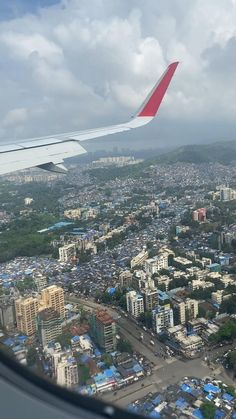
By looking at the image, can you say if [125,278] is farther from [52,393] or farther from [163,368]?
[52,393]

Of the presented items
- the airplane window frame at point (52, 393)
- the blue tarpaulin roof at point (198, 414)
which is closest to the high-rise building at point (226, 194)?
the blue tarpaulin roof at point (198, 414)

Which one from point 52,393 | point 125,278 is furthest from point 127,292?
point 52,393

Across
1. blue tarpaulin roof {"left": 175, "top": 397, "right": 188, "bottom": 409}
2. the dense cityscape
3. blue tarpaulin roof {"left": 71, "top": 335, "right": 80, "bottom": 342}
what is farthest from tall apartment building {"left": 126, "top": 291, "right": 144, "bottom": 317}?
blue tarpaulin roof {"left": 175, "top": 397, "right": 188, "bottom": 409}

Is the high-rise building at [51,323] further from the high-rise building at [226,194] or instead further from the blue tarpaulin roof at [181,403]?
the high-rise building at [226,194]

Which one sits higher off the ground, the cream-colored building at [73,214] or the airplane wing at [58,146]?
the airplane wing at [58,146]

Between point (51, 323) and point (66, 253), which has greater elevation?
point (51, 323)

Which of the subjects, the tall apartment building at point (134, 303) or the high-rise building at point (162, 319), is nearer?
the high-rise building at point (162, 319)

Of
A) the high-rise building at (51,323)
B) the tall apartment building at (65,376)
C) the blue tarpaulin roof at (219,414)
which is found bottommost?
the blue tarpaulin roof at (219,414)

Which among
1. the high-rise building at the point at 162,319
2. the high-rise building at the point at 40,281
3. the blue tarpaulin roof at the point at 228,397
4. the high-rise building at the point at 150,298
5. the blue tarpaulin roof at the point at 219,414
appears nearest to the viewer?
the blue tarpaulin roof at the point at 219,414
